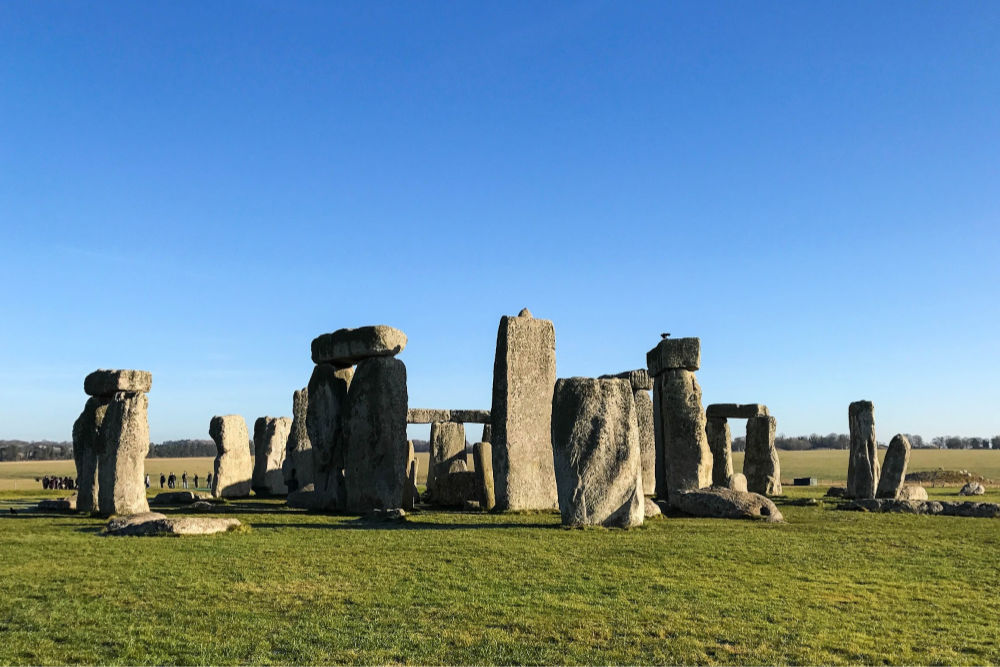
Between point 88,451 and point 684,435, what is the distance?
11427 mm

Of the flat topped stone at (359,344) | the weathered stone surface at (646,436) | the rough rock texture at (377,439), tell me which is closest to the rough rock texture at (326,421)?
the flat topped stone at (359,344)

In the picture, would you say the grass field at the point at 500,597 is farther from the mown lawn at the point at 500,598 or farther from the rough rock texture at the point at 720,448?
the rough rock texture at the point at 720,448

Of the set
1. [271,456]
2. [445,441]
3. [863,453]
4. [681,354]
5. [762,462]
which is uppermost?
[681,354]

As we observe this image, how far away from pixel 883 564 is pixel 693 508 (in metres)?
5.52

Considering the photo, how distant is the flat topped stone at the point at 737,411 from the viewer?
2509 centimetres

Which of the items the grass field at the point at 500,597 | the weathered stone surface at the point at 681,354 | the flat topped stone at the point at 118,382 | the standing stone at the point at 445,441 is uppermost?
the weathered stone surface at the point at 681,354

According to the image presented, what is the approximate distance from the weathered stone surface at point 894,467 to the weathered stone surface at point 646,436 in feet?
17.0

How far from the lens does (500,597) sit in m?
6.61

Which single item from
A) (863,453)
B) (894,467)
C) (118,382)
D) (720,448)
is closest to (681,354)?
(894,467)

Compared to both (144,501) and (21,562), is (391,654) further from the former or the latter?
(144,501)

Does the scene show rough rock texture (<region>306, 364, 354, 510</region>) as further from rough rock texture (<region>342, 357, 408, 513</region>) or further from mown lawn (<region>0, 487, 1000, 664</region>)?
mown lawn (<region>0, 487, 1000, 664</region>)

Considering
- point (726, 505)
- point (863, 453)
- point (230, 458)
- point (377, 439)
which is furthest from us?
point (230, 458)

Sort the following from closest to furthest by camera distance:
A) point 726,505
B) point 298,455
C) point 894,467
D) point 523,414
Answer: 1. point 726,505
2. point 523,414
3. point 894,467
4. point 298,455

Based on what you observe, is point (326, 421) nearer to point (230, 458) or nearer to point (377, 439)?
point (377, 439)
